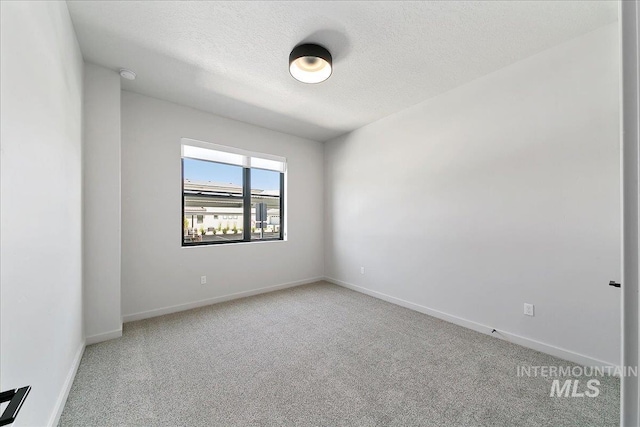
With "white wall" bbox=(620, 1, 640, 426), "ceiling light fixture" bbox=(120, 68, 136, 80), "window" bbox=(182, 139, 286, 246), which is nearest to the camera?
"white wall" bbox=(620, 1, 640, 426)

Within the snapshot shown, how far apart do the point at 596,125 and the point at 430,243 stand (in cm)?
178

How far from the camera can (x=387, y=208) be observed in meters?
3.77

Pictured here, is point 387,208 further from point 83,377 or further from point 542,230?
point 83,377

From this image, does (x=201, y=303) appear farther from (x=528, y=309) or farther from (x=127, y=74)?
(x=528, y=309)

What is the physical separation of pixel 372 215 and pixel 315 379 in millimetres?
2489

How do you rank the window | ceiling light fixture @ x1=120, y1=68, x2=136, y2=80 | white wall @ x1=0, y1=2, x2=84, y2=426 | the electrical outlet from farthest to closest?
1. the window
2. ceiling light fixture @ x1=120, y1=68, x2=136, y2=80
3. the electrical outlet
4. white wall @ x1=0, y1=2, x2=84, y2=426

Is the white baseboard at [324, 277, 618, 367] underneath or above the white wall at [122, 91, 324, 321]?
underneath

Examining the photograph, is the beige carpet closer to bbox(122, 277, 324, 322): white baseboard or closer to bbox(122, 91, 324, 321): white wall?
bbox(122, 277, 324, 322): white baseboard

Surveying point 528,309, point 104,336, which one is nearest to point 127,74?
point 104,336

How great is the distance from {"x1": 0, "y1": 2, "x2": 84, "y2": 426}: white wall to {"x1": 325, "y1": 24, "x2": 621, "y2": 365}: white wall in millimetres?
3364

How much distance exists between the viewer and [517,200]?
2.50 m

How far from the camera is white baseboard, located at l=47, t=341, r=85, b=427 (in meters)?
1.56

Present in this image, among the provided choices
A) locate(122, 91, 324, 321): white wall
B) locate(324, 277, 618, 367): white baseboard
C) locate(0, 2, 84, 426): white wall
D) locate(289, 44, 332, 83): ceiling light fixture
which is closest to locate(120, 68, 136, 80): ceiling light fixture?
locate(122, 91, 324, 321): white wall

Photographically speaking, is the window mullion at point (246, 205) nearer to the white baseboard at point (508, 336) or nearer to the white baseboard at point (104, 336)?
the white baseboard at point (104, 336)
